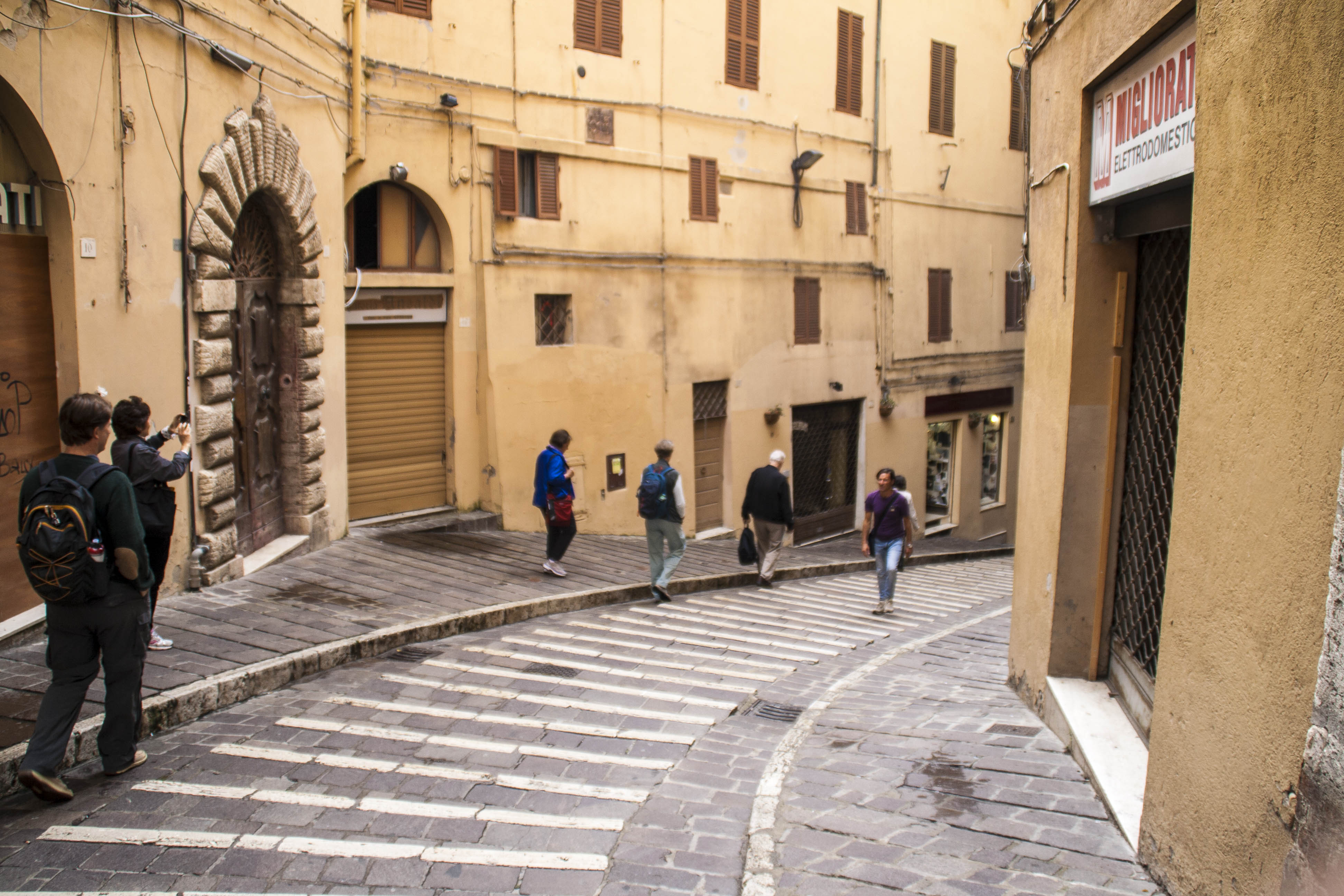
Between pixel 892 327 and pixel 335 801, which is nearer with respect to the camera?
pixel 335 801

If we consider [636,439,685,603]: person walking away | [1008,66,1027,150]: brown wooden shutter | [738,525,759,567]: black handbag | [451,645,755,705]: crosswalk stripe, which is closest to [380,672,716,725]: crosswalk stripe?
[451,645,755,705]: crosswalk stripe

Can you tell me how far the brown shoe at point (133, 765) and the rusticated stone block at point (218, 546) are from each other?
3.62 meters

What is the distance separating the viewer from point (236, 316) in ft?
33.0

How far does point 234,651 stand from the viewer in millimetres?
7199

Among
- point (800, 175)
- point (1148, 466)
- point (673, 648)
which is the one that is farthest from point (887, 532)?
point (800, 175)

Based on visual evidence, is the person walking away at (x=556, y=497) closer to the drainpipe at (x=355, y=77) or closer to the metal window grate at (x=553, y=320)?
the metal window grate at (x=553, y=320)

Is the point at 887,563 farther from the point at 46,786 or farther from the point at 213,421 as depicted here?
the point at 46,786

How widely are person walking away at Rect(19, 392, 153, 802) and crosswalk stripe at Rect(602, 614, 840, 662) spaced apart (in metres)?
4.76

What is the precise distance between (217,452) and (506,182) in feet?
21.0

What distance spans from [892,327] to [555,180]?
906 centimetres

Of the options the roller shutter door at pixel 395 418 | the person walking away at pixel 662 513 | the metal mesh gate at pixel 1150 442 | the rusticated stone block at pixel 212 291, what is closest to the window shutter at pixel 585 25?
the roller shutter door at pixel 395 418

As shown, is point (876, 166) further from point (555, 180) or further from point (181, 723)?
point (181, 723)

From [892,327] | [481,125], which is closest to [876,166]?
[892,327]

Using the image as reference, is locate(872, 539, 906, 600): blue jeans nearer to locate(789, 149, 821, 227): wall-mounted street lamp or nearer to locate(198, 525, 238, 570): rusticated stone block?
locate(198, 525, 238, 570): rusticated stone block
